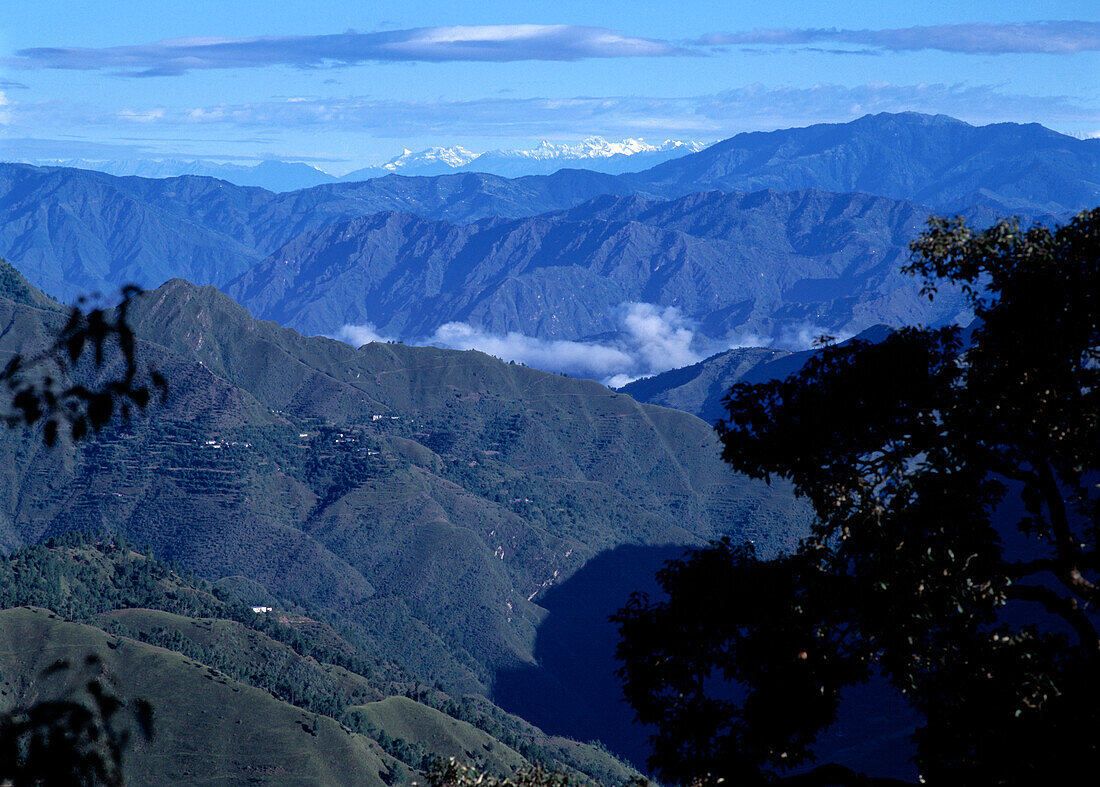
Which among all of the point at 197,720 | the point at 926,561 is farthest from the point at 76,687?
the point at 197,720

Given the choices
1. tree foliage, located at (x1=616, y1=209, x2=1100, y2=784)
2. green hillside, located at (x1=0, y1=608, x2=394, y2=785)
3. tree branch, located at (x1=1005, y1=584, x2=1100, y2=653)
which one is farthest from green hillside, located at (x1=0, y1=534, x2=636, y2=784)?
tree branch, located at (x1=1005, y1=584, x2=1100, y2=653)

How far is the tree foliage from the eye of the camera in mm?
18672

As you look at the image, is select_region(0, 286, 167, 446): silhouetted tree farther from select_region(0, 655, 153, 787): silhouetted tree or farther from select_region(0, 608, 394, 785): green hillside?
select_region(0, 608, 394, 785): green hillside

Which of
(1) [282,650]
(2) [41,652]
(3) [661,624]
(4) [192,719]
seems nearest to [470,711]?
(1) [282,650]

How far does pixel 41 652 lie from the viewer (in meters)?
155

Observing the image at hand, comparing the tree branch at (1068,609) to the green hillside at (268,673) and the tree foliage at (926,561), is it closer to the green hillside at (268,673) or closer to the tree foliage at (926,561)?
the tree foliage at (926,561)

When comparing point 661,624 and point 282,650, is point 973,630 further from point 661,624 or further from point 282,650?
point 282,650

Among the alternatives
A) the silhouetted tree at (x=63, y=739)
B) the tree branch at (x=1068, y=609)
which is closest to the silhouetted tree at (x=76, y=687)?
the silhouetted tree at (x=63, y=739)

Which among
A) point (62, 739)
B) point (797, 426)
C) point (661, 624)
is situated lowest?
point (661, 624)

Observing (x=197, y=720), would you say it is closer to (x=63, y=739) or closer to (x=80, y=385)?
(x=80, y=385)

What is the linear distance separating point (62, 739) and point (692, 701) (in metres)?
13.3

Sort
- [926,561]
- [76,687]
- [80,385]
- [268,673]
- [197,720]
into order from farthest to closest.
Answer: [268,673], [197,720], [926,561], [80,385], [76,687]

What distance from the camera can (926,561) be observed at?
1886 centimetres

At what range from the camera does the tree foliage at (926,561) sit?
61.3 ft
